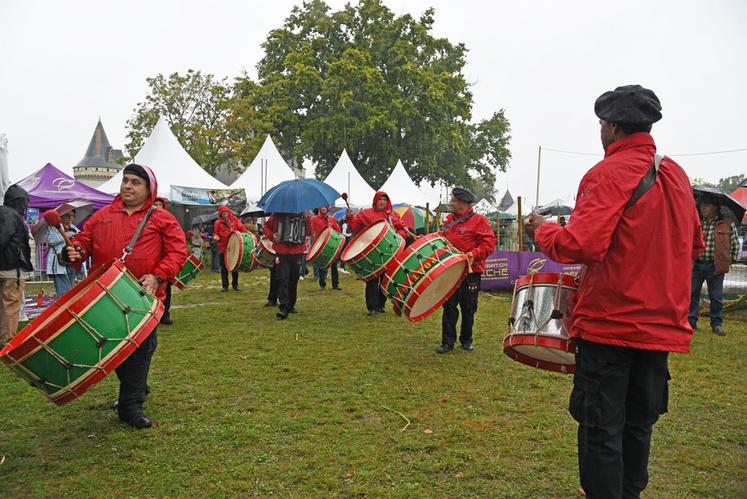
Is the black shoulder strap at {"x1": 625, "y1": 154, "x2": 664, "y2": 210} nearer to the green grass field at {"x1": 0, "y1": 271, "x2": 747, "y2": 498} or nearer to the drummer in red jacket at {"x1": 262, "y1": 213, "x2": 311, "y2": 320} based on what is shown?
the green grass field at {"x1": 0, "y1": 271, "x2": 747, "y2": 498}

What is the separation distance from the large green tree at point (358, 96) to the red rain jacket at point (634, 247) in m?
31.2

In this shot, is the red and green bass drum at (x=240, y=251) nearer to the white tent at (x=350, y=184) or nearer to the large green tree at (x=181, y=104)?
the white tent at (x=350, y=184)

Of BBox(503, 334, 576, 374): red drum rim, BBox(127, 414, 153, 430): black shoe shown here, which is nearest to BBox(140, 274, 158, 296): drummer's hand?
BBox(127, 414, 153, 430): black shoe

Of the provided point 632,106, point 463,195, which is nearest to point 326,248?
point 463,195

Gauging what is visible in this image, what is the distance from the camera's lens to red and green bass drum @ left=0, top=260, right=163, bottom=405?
3377 millimetres

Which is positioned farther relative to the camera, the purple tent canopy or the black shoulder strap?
the purple tent canopy

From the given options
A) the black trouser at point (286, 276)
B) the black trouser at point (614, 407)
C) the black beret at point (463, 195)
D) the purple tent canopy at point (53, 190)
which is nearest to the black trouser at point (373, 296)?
the black trouser at point (286, 276)

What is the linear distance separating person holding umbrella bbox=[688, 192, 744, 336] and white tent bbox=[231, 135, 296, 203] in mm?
15945

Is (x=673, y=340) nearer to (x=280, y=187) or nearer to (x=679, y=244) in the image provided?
(x=679, y=244)

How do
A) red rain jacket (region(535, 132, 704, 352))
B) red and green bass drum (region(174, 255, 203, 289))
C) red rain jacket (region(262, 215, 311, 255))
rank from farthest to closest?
red rain jacket (region(262, 215, 311, 255)) < red and green bass drum (region(174, 255, 203, 289)) < red rain jacket (region(535, 132, 704, 352))

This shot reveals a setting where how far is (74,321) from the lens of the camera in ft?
11.3

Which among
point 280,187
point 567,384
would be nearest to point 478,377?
point 567,384

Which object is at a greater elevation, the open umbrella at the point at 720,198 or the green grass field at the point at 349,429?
the open umbrella at the point at 720,198

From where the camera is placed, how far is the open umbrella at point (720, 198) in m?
8.09
